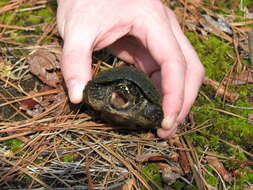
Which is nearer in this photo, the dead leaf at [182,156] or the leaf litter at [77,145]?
the leaf litter at [77,145]

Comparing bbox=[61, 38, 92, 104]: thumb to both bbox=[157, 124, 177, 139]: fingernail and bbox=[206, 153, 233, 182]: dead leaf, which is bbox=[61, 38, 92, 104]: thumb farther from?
bbox=[206, 153, 233, 182]: dead leaf

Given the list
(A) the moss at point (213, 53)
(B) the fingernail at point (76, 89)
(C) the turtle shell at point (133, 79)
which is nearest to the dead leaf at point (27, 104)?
(B) the fingernail at point (76, 89)

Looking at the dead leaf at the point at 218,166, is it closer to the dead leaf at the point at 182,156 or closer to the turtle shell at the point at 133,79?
the dead leaf at the point at 182,156

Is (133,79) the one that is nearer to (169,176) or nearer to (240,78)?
(169,176)

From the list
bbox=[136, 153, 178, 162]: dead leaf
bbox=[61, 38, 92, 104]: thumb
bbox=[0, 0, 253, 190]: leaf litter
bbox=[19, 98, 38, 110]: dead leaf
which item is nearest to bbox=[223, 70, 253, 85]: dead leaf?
bbox=[0, 0, 253, 190]: leaf litter

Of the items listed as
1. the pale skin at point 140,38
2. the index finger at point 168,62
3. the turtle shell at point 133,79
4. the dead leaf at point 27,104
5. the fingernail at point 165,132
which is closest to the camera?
the turtle shell at point 133,79

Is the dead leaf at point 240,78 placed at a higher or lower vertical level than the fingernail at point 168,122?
lower

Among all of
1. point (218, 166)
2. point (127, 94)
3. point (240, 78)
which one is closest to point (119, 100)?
point (127, 94)

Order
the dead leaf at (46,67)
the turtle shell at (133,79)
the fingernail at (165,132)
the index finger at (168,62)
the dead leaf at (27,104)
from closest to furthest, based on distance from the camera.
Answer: the turtle shell at (133,79), the index finger at (168,62), the fingernail at (165,132), the dead leaf at (27,104), the dead leaf at (46,67)

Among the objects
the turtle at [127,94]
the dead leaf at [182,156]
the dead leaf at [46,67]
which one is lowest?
the dead leaf at [182,156]

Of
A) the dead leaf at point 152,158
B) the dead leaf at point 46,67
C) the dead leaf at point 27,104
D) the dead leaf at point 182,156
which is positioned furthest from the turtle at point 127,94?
the dead leaf at point 46,67
